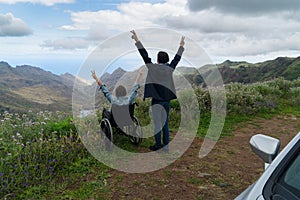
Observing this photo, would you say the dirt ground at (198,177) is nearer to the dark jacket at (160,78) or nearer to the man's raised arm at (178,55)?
the dark jacket at (160,78)

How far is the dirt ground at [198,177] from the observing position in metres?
4.55

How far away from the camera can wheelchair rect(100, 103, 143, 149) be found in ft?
19.2

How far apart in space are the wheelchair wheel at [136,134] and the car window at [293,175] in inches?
168

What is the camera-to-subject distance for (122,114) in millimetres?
5914

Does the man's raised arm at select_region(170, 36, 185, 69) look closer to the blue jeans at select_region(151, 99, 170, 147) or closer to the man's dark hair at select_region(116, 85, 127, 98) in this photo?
the blue jeans at select_region(151, 99, 170, 147)

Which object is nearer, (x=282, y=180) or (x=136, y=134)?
(x=282, y=180)

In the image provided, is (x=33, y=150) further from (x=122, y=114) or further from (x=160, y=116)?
(x=160, y=116)

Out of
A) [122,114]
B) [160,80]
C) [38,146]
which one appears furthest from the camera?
[122,114]

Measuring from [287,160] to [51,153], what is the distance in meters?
4.07

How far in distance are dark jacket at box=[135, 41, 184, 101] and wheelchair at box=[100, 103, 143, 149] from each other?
0.54m

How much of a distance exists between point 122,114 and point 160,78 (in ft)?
3.24

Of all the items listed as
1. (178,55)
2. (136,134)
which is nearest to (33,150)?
(136,134)

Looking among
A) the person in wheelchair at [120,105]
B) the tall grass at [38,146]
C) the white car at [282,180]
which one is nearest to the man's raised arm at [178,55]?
the person in wheelchair at [120,105]

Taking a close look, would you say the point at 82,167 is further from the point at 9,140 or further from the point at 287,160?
the point at 287,160
